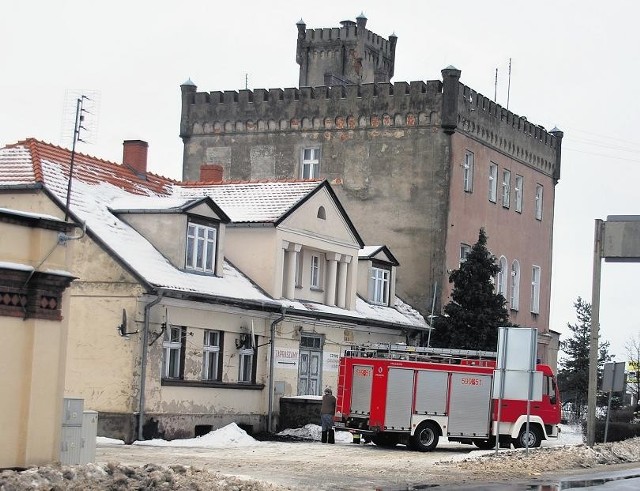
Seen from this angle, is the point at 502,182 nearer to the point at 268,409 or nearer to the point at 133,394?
the point at 268,409

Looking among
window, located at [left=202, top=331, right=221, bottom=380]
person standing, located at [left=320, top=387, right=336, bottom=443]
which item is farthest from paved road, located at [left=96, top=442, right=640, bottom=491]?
window, located at [left=202, top=331, right=221, bottom=380]

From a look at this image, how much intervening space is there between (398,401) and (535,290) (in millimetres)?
27626

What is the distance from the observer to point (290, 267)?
4284 cm

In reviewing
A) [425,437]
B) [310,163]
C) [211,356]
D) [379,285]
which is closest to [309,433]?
[211,356]

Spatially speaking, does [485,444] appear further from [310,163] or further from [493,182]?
[493,182]

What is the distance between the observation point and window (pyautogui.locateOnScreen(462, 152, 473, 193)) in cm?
5494

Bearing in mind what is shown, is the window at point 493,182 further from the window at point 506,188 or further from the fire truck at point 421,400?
the fire truck at point 421,400

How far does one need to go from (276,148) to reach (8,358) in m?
37.1

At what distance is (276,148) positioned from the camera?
56.4 m

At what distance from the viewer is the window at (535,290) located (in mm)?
61906

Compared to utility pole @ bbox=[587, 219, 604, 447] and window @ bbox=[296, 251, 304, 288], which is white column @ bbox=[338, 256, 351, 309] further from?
utility pole @ bbox=[587, 219, 604, 447]

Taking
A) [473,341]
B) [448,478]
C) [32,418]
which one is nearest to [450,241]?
[473,341]

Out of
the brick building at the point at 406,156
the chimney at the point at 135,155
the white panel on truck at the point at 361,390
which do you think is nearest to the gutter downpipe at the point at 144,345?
the white panel on truck at the point at 361,390

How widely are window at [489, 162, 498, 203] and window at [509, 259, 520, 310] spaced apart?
3.49 meters
